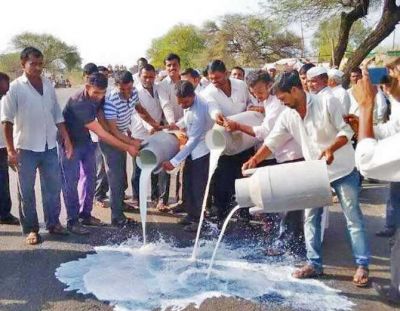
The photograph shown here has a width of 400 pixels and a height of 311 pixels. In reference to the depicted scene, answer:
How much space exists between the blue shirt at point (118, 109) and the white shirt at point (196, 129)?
0.66 metres

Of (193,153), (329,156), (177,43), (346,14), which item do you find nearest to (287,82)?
(329,156)

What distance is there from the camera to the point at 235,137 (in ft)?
15.7

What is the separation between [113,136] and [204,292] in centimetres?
193

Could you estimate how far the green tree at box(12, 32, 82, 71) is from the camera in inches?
3014

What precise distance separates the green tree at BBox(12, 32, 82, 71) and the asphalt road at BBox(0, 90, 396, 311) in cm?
7518

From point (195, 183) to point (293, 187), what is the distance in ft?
6.05

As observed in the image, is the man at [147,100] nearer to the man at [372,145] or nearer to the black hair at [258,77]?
the black hair at [258,77]

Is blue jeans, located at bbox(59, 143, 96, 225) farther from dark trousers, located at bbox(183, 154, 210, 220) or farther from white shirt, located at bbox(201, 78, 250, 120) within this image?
white shirt, located at bbox(201, 78, 250, 120)

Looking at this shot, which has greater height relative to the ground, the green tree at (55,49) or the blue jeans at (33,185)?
the green tree at (55,49)

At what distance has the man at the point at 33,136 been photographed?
4.41 meters

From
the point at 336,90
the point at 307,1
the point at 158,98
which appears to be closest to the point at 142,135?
the point at 158,98

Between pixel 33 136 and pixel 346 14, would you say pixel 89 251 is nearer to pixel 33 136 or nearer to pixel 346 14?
pixel 33 136

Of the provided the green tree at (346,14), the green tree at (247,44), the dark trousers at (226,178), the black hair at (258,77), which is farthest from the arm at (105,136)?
the green tree at (247,44)

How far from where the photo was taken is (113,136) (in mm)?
4707
